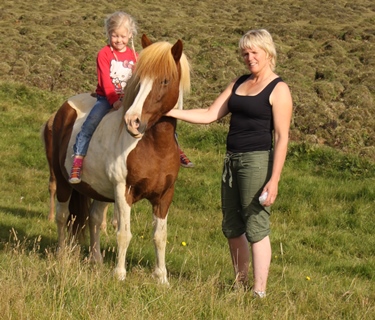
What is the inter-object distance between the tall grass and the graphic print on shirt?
171cm

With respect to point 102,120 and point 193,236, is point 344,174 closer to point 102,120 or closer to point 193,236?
point 193,236

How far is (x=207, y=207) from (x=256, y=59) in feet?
17.1

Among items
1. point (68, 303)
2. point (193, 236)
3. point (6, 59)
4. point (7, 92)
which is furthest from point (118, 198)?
point (6, 59)

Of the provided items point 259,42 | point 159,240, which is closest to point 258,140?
point 259,42

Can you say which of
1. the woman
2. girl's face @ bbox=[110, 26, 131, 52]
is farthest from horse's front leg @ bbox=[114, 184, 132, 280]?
girl's face @ bbox=[110, 26, 131, 52]

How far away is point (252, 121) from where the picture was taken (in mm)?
5078

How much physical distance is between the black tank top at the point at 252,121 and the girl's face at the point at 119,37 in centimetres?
148

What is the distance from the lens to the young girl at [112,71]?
602cm

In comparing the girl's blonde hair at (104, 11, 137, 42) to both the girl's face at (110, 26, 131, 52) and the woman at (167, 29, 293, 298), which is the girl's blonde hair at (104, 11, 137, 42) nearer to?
the girl's face at (110, 26, 131, 52)

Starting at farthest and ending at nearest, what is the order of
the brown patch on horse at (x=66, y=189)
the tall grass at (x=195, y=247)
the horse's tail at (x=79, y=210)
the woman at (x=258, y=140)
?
the horse's tail at (x=79, y=210)
the brown patch on horse at (x=66, y=189)
the woman at (x=258, y=140)
the tall grass at (x=195, y=247)

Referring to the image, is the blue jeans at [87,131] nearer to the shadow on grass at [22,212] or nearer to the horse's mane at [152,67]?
the horse's mane at [152,67]

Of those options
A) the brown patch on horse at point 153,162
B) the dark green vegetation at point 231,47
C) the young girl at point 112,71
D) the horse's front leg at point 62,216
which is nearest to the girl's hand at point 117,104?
the young girl at point 112,71

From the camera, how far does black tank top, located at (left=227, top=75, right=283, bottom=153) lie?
4.99 m

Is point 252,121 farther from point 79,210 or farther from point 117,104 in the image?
point 79,210
